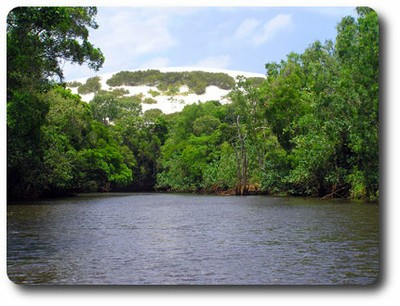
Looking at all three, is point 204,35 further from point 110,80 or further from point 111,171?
point 111,171

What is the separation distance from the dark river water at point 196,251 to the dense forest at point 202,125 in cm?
282

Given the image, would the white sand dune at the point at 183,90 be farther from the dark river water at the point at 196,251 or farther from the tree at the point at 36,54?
the dark river water at the point at 196,251

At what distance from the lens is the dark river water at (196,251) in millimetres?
6535

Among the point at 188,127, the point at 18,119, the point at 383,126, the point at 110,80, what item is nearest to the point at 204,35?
the point at 383,126

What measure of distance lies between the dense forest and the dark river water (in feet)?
9.26

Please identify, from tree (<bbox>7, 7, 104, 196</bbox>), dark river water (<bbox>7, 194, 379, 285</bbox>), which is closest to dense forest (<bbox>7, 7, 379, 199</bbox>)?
tree (<bbox>7, 7, 104, 196</bbox>)

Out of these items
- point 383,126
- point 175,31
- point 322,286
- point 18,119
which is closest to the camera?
point 322,286

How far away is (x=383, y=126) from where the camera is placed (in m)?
6.52

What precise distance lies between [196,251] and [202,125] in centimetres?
3674

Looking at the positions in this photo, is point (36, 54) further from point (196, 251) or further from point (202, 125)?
point (202, 125)

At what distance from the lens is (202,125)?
45.3 m

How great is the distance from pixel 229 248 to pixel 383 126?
11.3 ft

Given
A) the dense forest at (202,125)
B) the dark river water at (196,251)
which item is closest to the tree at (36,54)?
the dense forest at (202,125)

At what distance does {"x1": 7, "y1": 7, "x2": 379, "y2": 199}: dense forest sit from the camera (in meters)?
13.9
